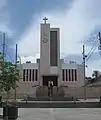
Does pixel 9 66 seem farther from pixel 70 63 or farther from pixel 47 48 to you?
pixel 70 63

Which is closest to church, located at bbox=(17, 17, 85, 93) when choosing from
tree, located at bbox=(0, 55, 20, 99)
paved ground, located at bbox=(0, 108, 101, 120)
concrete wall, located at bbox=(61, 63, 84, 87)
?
concrete wall, located at bbox=(61, 63, 84, 87)

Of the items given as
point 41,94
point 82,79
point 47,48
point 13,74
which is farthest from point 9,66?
point 82,79

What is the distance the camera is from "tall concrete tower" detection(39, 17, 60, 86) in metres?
65.6

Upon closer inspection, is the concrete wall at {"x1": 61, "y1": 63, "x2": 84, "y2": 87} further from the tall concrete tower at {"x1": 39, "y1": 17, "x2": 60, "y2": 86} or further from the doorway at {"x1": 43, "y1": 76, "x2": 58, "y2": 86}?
the tall concrete tower at {"x1": 39, "y1": 17, "x2": 60, "y2": 86}

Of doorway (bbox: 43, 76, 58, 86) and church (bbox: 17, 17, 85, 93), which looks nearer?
church (bbox: 17, 17, 85, 93)

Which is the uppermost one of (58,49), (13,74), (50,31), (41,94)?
(50,31)

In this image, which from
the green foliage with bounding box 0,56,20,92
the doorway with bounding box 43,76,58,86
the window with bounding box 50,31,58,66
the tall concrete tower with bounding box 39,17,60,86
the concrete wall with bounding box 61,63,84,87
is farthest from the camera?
the concrete wall with bounding box 61,63,84,87

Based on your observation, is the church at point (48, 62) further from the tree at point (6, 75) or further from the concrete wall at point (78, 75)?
the tree at point (6, 75)

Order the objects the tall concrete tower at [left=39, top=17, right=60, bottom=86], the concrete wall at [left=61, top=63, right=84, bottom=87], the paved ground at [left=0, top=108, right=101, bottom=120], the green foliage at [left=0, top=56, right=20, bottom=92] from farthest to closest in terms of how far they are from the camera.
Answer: the concrete wall at [left=61, top=63, right=84, bottom=87]
the tall concrete tower at [left=39, top=17, right=60, bottom=86]
the paved ground at [left=0, top=108, right=101, bottom=120]
the green foliage at [left=0, top=56, right=20, bottom=92]

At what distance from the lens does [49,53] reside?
2591 inches

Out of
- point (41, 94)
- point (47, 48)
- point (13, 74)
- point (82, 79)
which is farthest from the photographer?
point (82, 79)

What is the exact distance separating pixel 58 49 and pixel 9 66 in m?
47.5

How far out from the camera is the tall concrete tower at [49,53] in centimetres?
6556

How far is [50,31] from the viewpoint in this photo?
66500 millimetres
